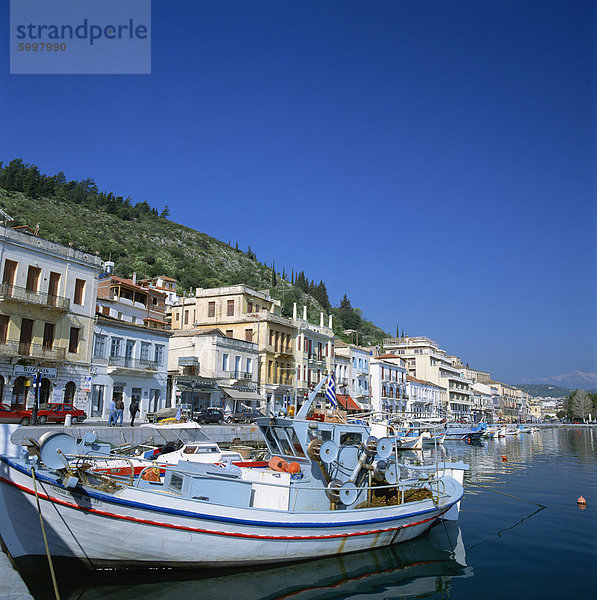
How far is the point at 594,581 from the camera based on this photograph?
1212 cm

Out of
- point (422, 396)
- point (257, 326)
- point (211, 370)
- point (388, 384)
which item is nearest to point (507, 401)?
point (422, 396)

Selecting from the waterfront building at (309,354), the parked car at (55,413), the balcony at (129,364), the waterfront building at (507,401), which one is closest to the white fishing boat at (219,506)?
the parked car at (55,413)

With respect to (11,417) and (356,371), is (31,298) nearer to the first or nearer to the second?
(11,417)

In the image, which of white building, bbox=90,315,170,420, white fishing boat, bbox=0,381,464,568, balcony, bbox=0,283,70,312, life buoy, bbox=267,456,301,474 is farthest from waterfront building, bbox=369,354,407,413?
life buoy, bbox=267,456,301,474

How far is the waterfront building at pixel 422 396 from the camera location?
84.1 metres

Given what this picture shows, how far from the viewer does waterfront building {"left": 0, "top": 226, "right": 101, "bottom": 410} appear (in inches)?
1224

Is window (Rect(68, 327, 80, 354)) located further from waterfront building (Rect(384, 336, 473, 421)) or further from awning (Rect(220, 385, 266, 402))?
waterfront building (Rect(384, 336, 473, 421))

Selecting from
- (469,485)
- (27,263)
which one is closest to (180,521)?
(469,485)

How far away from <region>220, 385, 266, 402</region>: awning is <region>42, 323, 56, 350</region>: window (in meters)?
15.6

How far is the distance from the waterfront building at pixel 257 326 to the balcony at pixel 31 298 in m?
20.2

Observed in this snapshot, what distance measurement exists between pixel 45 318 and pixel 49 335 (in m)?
1.10

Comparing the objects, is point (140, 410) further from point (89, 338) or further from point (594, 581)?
point (594, 581)

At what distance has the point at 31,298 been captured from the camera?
31.9m

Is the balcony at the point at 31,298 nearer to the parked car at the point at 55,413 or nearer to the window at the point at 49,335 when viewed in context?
the window at the point at 49,335
